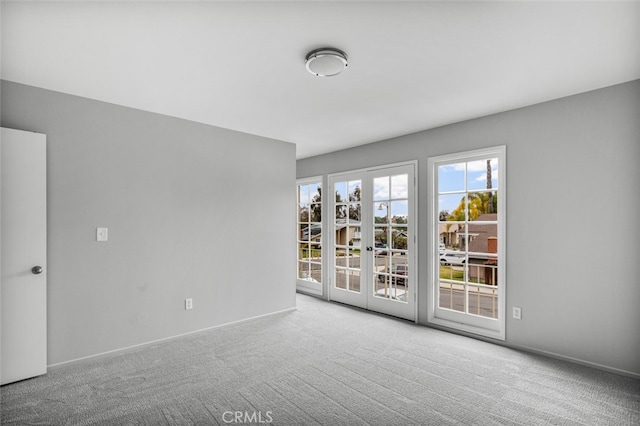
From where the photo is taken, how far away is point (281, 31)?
6.78 ft

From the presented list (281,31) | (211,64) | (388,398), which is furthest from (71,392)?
(281,31)

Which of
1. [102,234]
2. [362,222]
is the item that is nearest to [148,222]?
[102,234]

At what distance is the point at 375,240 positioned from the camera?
488cm

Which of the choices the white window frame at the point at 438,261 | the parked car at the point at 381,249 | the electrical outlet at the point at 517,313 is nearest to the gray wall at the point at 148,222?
the parked car at the point at 381,249

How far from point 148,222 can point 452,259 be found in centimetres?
348

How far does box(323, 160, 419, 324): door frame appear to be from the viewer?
4.35m

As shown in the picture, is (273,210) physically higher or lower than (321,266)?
higher

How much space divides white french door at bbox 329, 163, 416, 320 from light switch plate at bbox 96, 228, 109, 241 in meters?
3.20

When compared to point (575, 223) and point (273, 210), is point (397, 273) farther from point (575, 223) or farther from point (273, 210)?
point (575, 223)

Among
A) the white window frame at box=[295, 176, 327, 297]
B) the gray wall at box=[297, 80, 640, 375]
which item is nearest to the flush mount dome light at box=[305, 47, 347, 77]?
the gray wall at box=[297, 80, 640, 375]

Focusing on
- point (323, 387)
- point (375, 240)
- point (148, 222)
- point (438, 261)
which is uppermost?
point (148, 222)

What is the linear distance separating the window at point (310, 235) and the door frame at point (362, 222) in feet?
0.74

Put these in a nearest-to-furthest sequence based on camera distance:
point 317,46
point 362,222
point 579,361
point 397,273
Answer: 1. point 317,46
2. point 579,361
3. point 397,273
4. point 362,222

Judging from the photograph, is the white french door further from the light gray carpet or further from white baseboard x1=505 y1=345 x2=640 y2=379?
white baseboard x1=505 y1=345 x2=640 y2=379
